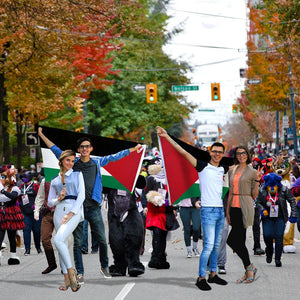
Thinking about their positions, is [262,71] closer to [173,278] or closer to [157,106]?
[157,106]

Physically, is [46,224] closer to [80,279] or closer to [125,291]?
[80,279]

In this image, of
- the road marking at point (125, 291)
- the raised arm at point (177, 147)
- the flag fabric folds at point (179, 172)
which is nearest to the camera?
the road marking at point (125, 291)

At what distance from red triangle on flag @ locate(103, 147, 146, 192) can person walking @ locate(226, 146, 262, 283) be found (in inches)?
60.7

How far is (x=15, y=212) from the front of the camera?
45.3ft

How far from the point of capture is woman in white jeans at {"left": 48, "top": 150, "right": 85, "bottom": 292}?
962 cm

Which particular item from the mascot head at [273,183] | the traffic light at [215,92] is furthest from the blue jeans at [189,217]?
the traffic light at [215,92]

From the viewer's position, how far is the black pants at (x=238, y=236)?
1059 centimetres

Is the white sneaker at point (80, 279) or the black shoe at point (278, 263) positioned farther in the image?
the black shoe at point (278, 263)

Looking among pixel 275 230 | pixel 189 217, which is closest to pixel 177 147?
pixel 275 230

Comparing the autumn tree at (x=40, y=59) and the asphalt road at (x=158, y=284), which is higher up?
the autumn tree at (x=40, y=59)

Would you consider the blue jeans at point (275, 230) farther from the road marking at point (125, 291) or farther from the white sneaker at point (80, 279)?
the white sneaker at point (80, 279)

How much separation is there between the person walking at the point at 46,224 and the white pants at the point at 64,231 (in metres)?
2.39

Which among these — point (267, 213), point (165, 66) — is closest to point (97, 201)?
point (267, 213)

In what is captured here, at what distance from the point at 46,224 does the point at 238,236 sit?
352 centimetres
